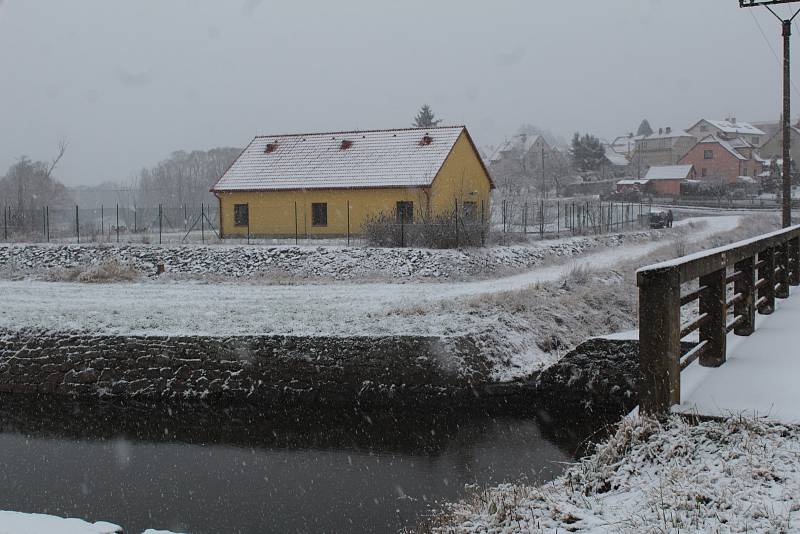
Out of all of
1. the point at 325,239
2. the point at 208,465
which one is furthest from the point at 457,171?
the point at 208,465

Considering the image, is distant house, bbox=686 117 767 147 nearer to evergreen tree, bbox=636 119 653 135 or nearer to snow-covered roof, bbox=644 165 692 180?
snow-covered roof, bbox=644 165 692 180

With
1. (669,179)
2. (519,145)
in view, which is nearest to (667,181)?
(669,179)

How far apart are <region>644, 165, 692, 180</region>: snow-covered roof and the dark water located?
63.7 metres

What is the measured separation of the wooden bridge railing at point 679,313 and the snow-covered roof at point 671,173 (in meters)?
64.1

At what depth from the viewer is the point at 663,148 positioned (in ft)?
300

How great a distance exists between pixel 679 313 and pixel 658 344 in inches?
13.6

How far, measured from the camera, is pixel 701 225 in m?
41.1

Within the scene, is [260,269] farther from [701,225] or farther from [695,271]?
[701,225]

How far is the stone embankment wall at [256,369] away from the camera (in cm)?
1149

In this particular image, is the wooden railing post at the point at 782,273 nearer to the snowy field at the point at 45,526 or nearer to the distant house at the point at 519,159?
the snowy field at the point at 45,526

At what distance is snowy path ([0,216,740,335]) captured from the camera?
1237 cm

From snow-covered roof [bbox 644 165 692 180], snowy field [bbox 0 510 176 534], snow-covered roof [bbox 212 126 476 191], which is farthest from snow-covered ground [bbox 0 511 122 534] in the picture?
snow-covered roof [bbox 644 165 692 180]

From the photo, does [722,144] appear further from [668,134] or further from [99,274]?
[99,274]

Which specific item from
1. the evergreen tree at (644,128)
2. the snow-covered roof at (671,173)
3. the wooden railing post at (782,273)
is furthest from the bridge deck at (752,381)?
the evergreen tree at (644,128)
